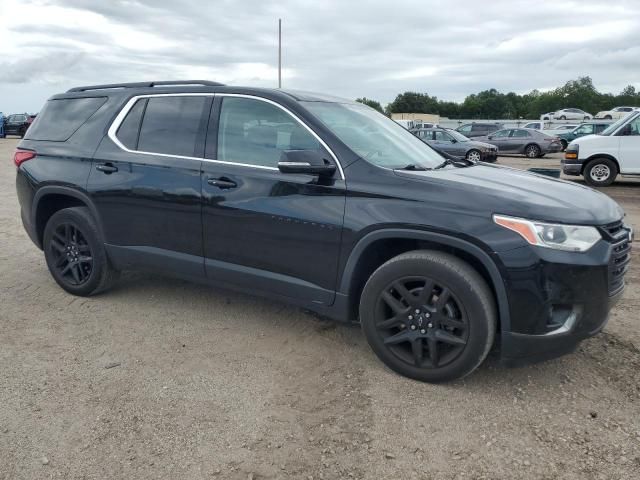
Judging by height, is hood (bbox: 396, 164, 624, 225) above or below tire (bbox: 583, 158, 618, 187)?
above

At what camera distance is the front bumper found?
9.68 feet

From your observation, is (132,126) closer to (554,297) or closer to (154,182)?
(154,182)

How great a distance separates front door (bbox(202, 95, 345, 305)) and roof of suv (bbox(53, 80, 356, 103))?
85 mm

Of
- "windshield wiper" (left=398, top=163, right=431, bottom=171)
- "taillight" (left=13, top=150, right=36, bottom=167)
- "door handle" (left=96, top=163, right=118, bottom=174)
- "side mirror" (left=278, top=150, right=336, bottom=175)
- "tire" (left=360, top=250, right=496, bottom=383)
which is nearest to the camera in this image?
"tire" (left=360, top=250, right=496, bottom=383)

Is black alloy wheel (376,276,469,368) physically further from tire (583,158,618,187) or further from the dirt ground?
tire (583,158,618,187)

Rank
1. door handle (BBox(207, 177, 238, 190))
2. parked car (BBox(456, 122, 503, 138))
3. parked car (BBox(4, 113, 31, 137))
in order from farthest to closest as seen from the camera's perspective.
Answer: parked car (BBox(4, 113, 31, 137)) < parked car (BBox(456, 122, 503, 138)) < door handle (BBox(207, 177, 238, 190))

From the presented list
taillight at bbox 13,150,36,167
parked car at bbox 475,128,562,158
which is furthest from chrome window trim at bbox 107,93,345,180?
parked car at bbox 475,128,562,158

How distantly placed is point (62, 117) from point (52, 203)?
2.55ft

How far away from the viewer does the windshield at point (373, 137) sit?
12.1 ft

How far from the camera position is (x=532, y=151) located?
2425 centimetres

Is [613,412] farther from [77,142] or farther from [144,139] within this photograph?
[77,142]

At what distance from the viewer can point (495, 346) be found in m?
3.81

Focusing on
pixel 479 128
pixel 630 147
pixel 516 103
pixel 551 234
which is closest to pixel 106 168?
pixel 551 234

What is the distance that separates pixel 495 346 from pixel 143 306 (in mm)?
2862
